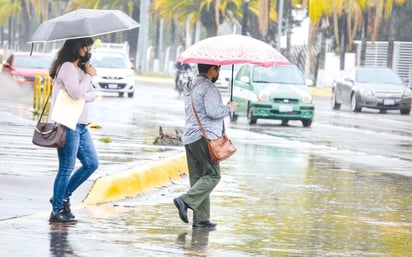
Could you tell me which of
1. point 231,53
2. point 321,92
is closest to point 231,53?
point 231,53

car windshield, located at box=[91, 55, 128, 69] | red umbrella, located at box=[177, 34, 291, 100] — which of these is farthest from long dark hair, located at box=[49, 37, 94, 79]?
car windshield, located at box=[91, 55, 128, 69]

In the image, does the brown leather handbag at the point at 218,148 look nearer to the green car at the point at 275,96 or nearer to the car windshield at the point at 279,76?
the green car at the point at 275,96

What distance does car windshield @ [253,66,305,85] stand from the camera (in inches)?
1267

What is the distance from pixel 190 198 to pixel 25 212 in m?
1.49

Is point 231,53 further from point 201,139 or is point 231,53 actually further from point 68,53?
point 68,53

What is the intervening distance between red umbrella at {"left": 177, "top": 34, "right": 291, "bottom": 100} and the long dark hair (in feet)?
3.41

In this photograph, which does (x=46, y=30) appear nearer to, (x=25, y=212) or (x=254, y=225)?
(x=25, y=212)

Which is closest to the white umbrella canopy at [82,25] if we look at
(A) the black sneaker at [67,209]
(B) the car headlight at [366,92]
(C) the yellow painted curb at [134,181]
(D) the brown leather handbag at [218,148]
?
(D) the brown leather handbag at [218,148]

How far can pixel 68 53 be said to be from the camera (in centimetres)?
1146

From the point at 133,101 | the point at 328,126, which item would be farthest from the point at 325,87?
→ the point at 328,126

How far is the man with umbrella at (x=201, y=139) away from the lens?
461 inches

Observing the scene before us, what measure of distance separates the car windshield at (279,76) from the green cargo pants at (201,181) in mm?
20328

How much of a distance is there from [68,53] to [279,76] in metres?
21.0

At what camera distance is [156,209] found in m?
12.9
